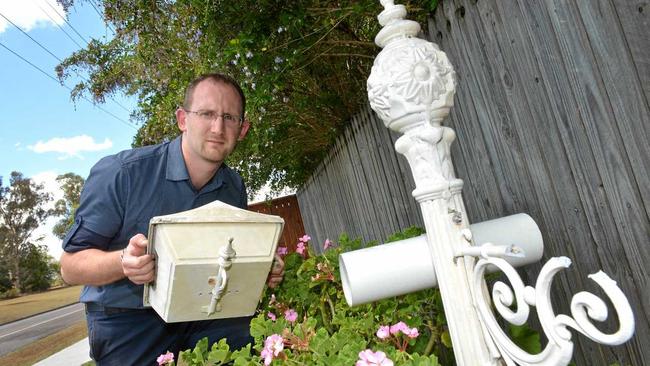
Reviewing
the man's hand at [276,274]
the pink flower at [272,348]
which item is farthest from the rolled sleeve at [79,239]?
the pink flower at [272,348]

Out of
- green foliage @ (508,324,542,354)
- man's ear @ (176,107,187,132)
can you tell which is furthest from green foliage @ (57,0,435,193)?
green foliage @ (508,324,542,354)

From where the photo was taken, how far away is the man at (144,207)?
1.51 metres

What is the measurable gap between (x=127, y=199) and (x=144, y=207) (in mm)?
68

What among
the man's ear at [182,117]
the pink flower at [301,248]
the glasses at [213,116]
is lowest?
the pink flower at [301,248]

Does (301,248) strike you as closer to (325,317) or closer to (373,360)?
(325,317)

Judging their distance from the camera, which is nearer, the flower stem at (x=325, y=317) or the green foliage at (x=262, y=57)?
the flower stem at (x=325, y=317)

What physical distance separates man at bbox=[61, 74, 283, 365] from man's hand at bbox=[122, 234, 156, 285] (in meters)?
0.44

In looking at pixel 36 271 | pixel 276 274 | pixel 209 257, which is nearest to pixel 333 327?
pixel 276 274

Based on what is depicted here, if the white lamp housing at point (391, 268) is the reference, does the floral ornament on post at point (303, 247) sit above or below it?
above

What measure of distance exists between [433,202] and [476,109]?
1.21 m

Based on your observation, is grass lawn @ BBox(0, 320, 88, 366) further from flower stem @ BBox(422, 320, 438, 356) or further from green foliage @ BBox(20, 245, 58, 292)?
green foliage @ BBox(20, 245, 58, 292)

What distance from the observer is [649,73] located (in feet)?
3.34

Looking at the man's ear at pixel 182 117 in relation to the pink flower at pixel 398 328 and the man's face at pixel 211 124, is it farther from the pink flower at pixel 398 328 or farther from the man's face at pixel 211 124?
the pink flower at pixel 398 328

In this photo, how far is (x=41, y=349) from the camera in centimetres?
925
